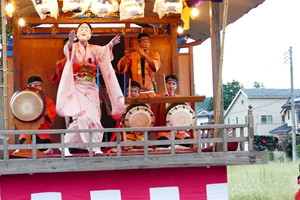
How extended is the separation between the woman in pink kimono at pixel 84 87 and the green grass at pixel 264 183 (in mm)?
9196

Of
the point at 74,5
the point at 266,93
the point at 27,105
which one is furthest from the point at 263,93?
the point at 27,105

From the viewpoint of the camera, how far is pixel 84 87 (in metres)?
6.67

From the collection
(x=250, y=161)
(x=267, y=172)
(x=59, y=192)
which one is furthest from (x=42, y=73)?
(x=267, y=172)

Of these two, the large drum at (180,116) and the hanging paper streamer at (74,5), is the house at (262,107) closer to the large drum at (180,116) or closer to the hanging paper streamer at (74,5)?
the large drum at (180,116)

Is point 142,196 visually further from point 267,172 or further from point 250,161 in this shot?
point 267,172

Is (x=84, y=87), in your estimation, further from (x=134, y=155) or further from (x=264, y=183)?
(x=264, y=183)

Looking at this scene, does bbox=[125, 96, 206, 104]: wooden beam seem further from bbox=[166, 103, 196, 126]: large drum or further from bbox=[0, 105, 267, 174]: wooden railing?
bbox=[0, 105, 267, 174]: wooden railing

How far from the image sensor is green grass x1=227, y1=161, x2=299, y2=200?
50.5 feet

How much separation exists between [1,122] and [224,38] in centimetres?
264

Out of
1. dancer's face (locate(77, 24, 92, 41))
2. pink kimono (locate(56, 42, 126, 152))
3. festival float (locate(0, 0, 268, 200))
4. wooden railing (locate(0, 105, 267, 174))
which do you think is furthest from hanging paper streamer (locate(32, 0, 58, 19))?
wooden railing (locate(0, 105, 267, 174))

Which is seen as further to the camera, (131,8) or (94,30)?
(94,30)

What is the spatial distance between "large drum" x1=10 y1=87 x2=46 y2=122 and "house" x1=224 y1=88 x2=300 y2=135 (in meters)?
31.0

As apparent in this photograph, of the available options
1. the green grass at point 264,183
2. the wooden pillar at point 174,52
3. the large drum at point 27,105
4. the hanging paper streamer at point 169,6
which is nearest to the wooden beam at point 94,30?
the wooden pillar at point 174,52

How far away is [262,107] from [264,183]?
2064 centimetres
